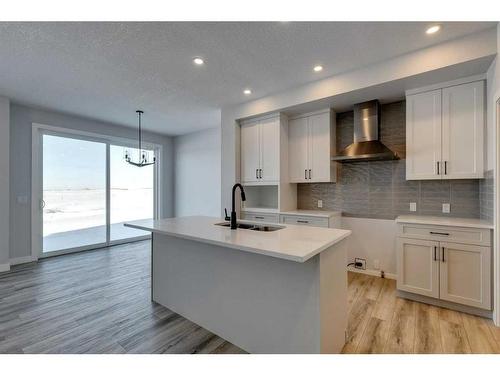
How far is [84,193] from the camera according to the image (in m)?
4.79

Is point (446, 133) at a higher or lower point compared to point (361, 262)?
higher

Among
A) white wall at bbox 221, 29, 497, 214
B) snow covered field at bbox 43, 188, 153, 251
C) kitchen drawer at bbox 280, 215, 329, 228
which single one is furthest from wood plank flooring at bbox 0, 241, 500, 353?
white wall at bbox 221, 29, 497, 214

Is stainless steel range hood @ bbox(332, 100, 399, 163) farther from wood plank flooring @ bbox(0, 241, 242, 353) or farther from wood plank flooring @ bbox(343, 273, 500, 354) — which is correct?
wood plank flooring @ bbox(0, 241, 242, 353)

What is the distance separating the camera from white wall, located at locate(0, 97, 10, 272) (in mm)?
3680

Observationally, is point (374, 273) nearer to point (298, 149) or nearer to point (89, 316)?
point (298, 149)

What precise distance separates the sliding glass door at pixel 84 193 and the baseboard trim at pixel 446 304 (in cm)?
556

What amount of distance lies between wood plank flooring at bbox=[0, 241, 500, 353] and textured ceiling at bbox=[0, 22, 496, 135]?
270cm

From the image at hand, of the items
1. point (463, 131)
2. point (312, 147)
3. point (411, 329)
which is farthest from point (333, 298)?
point (312, 147)

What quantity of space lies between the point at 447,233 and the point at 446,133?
3.69 ft

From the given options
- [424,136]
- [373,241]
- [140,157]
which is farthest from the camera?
[140,157]
